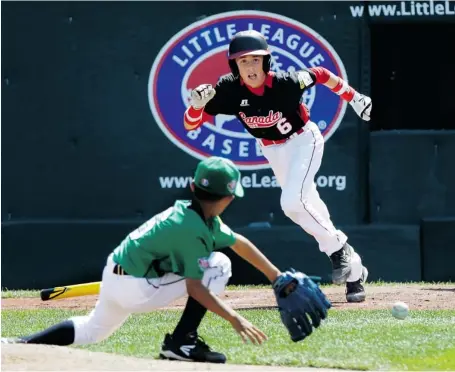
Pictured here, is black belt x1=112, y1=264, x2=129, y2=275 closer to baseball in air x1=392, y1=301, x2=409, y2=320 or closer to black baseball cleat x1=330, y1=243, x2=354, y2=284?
baseball in air x1=392, y1=301, x2=409, y2=320

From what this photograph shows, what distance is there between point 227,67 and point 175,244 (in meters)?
5.17

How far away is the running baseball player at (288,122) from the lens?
7.98 m

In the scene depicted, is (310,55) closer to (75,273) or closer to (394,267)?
(394,267)

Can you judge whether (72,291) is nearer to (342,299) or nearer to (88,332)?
(342,299)

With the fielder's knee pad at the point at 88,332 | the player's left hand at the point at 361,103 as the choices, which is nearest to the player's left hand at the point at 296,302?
the fielder's knee pad at the point at 88,332

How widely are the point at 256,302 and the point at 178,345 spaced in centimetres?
282

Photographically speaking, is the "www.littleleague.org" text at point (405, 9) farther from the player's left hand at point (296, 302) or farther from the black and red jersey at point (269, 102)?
the player's left hand at point (296, 302)

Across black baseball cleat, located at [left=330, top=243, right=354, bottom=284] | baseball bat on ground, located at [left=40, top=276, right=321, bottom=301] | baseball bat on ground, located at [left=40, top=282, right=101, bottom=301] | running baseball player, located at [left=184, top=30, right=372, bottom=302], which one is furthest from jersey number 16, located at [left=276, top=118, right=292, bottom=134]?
baseball bat on ground, located at [left=40, top=282, right=101, bottom=301]

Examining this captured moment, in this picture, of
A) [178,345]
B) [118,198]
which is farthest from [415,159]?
[178,345]

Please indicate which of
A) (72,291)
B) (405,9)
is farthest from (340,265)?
(405,9)

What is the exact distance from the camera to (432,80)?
1091 centimetres

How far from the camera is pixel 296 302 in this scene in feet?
19.4

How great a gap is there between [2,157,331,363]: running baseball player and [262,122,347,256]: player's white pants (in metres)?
2.07

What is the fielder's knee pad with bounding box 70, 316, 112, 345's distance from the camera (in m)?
5.94
